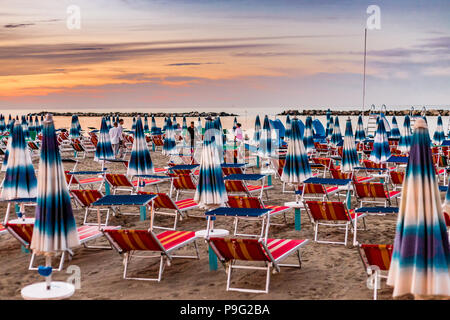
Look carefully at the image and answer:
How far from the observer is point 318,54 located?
33562 millimetres

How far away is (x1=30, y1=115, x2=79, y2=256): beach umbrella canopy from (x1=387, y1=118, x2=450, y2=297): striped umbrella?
120 inches

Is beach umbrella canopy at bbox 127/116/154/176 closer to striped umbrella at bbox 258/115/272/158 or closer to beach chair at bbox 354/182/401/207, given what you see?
beach chair at bbox 354/182/401/207

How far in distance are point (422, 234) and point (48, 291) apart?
Result: 3.40 m

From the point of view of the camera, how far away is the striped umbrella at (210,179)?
6785mm

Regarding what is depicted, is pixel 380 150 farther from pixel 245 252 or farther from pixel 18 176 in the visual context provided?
pixel 18 176

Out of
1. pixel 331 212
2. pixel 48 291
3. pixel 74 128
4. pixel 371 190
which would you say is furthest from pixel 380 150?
pixel 74 128

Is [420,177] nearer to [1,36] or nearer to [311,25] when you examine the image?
[1,36]

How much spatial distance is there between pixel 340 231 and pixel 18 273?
4.40m

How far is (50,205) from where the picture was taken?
15.6ft

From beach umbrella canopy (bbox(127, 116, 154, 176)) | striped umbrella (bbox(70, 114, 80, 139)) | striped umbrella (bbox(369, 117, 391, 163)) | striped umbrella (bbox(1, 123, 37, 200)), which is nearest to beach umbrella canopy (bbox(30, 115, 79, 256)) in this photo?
striped umbrella (bbox(1, 123, 37, 200))

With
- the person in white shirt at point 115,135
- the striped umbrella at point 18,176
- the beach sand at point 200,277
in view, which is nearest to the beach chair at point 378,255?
the beach sand at point 200,277

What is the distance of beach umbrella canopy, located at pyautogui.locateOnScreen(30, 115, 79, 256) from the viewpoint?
4.75 metres

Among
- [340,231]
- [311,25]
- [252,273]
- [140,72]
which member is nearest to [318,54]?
[311,25]
